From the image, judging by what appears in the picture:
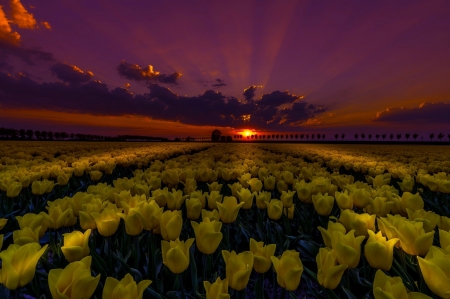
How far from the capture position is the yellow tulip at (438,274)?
132cm

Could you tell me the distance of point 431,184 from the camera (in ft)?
13.5

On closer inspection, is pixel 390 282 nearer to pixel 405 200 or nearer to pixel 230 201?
pixel 230 201

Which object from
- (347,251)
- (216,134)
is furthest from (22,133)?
(347,251)

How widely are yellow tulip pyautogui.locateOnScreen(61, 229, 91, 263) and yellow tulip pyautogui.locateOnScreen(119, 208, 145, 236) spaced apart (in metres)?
0.32

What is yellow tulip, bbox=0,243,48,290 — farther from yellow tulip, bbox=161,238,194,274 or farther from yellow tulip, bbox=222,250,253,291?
yellow tulip, bbox=222,250,253,291

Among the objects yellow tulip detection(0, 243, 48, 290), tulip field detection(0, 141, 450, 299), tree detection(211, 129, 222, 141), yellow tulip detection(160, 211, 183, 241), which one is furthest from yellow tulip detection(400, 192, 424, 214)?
tree detection(211, 129, 222, 141)

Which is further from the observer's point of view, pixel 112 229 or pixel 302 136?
pixel 302 136

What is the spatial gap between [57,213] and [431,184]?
4937mm

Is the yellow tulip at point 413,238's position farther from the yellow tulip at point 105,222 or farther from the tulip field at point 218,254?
the yellow tulip at point 105,222

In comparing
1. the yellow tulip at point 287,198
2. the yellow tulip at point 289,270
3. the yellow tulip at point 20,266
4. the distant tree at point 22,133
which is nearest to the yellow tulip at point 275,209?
the yellow tulip at point 287,198

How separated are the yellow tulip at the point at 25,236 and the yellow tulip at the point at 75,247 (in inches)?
10.2

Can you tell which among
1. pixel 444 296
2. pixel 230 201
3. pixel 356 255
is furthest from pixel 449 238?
pixel 230 201

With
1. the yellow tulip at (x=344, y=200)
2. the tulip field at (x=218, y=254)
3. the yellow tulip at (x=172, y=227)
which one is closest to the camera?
the tulip field at (x=218, y=254)

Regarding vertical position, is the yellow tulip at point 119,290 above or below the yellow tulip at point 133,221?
below
